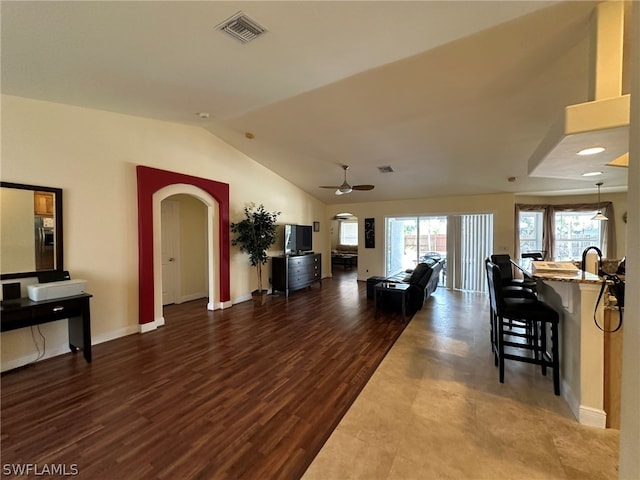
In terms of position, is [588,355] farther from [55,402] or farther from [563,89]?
[55,402]

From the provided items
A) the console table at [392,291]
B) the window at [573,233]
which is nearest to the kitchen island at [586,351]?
the console table at [392,291]

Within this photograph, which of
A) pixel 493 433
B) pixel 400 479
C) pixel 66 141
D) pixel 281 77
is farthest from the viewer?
pixel 66 141

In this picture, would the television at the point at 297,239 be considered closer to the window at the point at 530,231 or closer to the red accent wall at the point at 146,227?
the red accent wall at the point at 146,227

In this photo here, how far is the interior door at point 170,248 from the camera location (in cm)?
555

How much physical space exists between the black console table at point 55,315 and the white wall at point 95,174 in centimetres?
26

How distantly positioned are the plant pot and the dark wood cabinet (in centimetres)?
30

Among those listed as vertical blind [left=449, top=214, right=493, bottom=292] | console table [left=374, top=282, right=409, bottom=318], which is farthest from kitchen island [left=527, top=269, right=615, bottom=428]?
vertical blind [left=449, top=214, right=493, bottom=292]

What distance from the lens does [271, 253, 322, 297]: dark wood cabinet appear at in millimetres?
6301

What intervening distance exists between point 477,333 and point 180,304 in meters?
5.44

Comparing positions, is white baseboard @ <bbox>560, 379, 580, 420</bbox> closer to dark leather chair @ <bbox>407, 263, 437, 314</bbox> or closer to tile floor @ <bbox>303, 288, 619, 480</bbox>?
tile floor @ <bbox>303, 288, 619, 480</bbox>

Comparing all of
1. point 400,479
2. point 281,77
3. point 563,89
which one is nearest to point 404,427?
point 400,479

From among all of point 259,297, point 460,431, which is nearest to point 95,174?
point 259,297

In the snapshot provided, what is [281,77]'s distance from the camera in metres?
2.88

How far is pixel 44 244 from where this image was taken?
312cm
